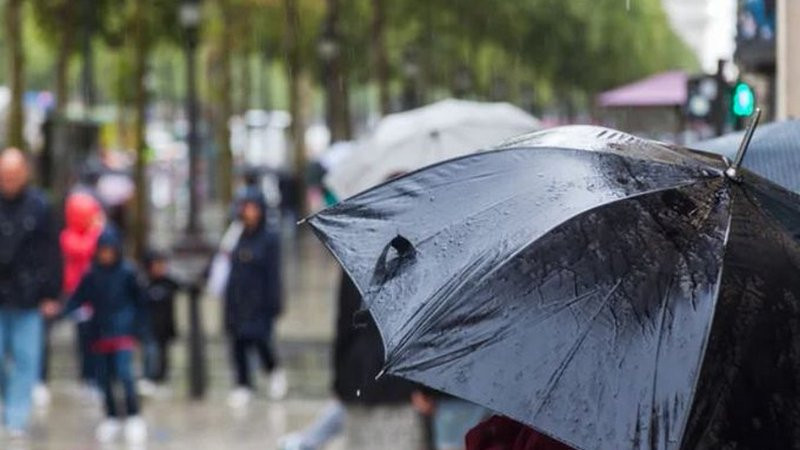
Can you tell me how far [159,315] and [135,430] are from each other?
10.9ft

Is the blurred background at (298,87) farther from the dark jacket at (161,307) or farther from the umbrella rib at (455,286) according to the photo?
the umbrella rib at (455,286)

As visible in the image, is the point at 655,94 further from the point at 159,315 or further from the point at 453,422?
the point at 453,422

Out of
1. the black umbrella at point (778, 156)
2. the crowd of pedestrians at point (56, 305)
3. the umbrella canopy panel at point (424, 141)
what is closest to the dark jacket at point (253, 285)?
the crowd of pedestrians at point (56, 305)

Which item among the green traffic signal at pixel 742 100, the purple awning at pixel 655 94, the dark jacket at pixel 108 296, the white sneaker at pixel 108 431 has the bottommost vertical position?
the white sneaker at pixel 108 431

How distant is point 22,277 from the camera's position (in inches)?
526

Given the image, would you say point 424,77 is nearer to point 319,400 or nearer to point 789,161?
point 319,400

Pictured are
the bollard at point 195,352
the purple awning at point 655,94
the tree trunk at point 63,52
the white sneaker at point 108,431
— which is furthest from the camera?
the tree trunk at point 63,52

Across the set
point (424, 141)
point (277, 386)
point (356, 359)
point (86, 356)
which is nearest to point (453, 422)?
point (356, 359)

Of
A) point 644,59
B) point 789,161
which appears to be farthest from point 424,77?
point 789,161

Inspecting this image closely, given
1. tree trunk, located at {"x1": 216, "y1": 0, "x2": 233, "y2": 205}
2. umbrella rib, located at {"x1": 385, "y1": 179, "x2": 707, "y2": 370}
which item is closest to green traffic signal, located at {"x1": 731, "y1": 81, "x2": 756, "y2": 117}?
umbrella rib, located at {"x1": 385, "y1": 179, "x2": 707, "y2": 370}

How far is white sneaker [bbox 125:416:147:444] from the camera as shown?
1393cm

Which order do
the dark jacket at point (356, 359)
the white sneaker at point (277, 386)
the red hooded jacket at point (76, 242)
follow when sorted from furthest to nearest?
the white sneaker at point (277, 386) < the red hooded jacket at point (76, 242) < the dark jacket at point (356, 359)

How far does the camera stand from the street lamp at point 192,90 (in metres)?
24.6

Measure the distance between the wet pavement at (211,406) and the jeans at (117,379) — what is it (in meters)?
0.24
